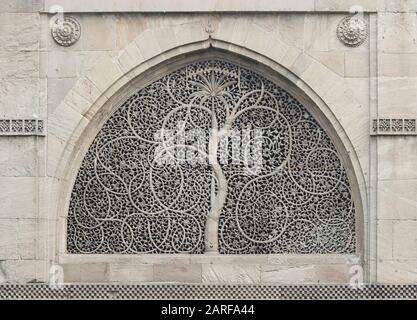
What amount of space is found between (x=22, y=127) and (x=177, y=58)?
145cm

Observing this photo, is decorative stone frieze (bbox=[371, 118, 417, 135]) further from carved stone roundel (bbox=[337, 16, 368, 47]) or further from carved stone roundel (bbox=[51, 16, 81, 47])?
carved stone roundel (bbox=[51, 16, 81, 47])

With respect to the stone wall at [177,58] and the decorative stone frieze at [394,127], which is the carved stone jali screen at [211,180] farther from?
the decorative stone frieze at [394,127]

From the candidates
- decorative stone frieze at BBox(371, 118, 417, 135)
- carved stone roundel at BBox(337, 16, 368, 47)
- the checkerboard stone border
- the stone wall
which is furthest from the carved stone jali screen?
carved stone roundel at BBox(337, 16, 368, 47)

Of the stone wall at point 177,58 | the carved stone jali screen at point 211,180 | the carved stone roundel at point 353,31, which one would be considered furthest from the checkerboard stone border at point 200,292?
the carved stone roundel at point 353,31

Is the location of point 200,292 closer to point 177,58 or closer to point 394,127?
point 177,58

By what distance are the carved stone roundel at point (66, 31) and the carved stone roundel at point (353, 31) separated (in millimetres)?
2255

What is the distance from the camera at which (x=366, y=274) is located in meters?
12.8

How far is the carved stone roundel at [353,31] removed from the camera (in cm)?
1284

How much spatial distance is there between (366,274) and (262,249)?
0.91 metres

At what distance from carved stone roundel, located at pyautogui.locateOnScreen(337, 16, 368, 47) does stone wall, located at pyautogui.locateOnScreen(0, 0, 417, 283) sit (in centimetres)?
6

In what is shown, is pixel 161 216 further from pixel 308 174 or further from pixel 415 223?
pixel 415 223

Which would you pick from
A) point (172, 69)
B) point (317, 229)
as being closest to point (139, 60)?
point (172, 69)

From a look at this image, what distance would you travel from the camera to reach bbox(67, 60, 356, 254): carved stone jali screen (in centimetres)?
1295
